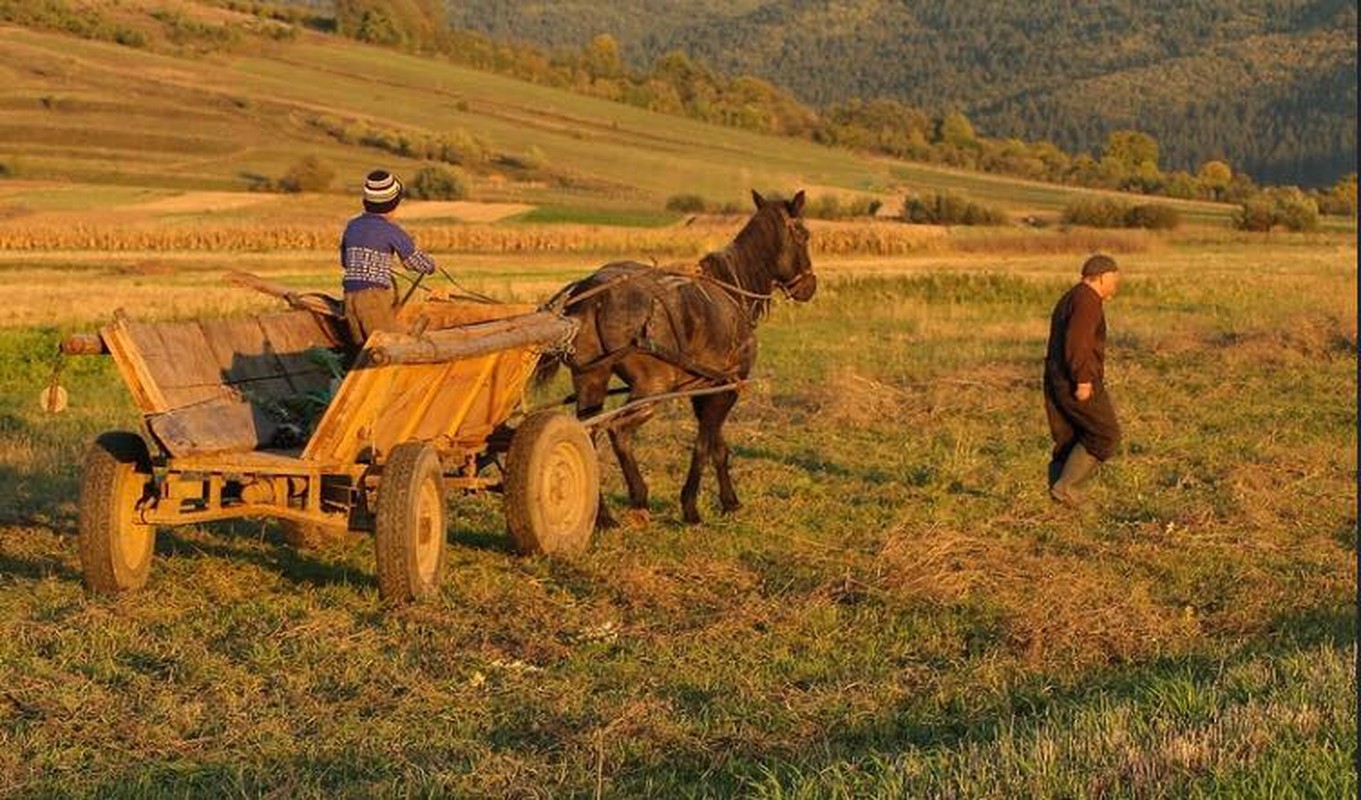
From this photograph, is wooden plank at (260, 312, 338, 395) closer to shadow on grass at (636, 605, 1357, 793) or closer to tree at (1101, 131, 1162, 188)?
shadow on grass at (636, 605, 1357, 793)

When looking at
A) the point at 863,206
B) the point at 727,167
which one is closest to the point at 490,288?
the point at 863,206

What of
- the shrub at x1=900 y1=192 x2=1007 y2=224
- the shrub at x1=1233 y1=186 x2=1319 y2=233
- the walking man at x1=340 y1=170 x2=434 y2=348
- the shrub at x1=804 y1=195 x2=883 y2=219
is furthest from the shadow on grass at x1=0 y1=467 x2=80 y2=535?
the shrub at x1=1233 y1=186 x2=1319 y2=233

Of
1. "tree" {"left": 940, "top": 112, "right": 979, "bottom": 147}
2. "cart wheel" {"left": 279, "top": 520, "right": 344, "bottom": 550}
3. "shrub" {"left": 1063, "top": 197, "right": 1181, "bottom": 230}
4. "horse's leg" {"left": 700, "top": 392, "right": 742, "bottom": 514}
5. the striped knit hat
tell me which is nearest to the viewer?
the striped knit hat

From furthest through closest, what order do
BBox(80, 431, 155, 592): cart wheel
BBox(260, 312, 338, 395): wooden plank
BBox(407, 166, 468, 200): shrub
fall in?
BBox(407, 166, 468, 200): shrub, BBox(260, 312, 338, 395): wooden plank, BBox(80, 431, 155, 592): cart wheel

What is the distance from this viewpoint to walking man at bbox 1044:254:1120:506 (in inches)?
413

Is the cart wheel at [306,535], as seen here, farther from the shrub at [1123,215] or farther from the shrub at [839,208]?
the shrub at [1123,215]

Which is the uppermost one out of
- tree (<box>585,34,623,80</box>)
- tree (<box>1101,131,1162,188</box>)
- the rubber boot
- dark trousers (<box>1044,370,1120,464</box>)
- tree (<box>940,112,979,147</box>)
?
tree (<box>585,34,623,80</box>)

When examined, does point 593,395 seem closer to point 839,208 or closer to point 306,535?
point 306,535

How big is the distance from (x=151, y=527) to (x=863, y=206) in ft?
207

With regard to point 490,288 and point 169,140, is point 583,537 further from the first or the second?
point 169,140

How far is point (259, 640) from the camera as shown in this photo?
7535 mm

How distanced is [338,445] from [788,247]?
16.3 feet

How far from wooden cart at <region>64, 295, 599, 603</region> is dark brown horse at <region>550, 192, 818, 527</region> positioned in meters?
0.88

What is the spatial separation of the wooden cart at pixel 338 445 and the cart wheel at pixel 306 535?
2.35 ft
